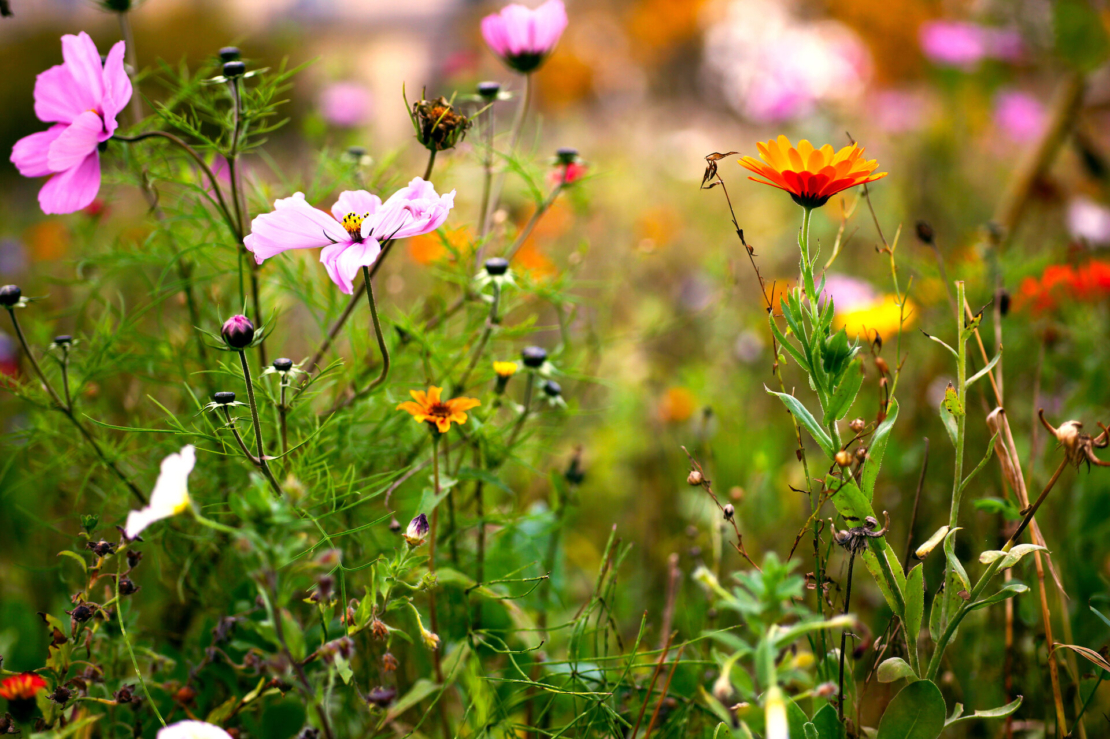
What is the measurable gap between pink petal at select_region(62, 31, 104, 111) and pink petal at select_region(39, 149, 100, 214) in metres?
0.04

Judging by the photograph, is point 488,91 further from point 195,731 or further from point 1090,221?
point 1090,221

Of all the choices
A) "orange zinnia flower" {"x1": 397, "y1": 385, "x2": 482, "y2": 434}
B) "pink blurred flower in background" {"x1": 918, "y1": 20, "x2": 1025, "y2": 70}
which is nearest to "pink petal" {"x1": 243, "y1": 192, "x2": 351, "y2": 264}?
"orange zinnia flower" {"x1": 397, "y1": 385, "x2": 482, "y2": 434}

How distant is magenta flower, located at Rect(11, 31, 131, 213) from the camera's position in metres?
0.46

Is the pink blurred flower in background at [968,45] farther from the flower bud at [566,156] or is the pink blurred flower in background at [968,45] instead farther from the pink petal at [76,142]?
the pink petal at [76,142]

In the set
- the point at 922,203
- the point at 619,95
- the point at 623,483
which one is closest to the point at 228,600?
the point at 623,483

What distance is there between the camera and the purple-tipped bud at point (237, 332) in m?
0.38

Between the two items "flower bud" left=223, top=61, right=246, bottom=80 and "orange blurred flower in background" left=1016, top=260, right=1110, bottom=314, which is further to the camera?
"orange blurred flower in background" left=1016, top=260, right=1110, bottom=314

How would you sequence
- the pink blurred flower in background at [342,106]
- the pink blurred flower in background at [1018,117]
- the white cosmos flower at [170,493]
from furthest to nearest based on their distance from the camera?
1. the pink blurred flower in background at [1018,117]
2. the pink blurred flower in background at [342,106]
3. the white cosmos flower at [170,493]

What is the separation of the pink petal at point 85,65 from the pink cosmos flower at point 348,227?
196 mm

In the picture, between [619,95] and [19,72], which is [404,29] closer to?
[19,72]

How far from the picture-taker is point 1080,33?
101 centimetres

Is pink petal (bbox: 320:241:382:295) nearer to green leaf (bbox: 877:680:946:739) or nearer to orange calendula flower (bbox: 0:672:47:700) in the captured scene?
orange calendula flower (bbox: 0:672:47:700)

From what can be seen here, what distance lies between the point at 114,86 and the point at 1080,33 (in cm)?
119

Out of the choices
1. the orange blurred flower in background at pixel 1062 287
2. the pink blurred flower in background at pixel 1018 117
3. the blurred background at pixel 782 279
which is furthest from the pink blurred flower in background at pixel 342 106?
the pink blurred flower in background at pixel 1018 117
